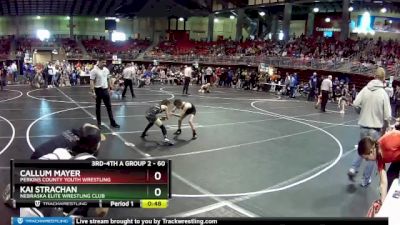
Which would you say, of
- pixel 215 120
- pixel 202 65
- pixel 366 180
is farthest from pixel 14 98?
pixel 202 65

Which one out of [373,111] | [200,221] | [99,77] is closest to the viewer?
[200,221]

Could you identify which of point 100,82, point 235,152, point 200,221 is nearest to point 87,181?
point 200,221

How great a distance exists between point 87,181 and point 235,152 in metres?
7.85

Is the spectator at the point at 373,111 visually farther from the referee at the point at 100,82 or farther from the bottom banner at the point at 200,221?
the referee at the point at 100,82

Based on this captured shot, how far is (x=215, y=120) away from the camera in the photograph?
14.5 metres

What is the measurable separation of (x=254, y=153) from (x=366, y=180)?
9.31 ft

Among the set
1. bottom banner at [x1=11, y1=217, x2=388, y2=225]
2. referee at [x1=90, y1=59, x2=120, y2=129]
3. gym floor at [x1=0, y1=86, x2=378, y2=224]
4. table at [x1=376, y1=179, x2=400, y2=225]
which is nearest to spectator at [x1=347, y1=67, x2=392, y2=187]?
gym floor at [x1=0, y1=86, x2=378, y2=224]

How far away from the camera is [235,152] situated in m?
9.95

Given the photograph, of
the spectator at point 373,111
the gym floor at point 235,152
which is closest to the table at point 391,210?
the gym floor at point 235,152

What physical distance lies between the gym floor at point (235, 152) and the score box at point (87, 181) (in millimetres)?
620

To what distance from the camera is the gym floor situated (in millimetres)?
6531

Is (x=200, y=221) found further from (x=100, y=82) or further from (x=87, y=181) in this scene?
(x=100, y=82)

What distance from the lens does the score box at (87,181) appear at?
7.37ft

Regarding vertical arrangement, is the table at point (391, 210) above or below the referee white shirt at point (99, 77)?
below
